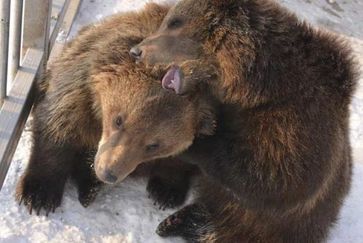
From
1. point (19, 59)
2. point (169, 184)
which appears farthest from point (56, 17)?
point (169, 184)

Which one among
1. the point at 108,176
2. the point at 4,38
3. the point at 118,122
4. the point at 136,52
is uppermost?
the point at 136,52

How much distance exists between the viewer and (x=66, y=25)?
527 centimetres

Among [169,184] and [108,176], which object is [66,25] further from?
[108,176]

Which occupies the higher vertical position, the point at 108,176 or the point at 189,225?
the point at 108,176

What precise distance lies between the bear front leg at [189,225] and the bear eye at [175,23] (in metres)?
1.17

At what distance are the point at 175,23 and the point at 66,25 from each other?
1958mm

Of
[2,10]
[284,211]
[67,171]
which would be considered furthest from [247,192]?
[2,10]

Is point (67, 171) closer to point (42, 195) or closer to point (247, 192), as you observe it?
point (42, 195)

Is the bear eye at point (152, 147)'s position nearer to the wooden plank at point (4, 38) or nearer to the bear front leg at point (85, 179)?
the bear front leg at point (85, 179)

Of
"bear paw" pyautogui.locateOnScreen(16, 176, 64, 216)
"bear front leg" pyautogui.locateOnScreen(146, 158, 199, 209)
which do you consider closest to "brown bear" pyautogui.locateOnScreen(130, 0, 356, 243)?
"bear front leg" pyautogui.locateOnScreen(146, 158, 199, 209)

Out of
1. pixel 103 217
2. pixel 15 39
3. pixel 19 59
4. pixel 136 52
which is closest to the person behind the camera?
pixel 136 52

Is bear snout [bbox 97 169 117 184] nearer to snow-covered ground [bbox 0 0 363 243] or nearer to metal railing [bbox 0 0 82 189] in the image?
snow-covered ground [bbox 0 0 363 243]

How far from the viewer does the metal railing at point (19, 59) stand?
159 inches

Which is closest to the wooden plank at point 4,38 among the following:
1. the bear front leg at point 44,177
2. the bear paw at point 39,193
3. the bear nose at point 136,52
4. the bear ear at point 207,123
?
the bear front leg at point 44,177
